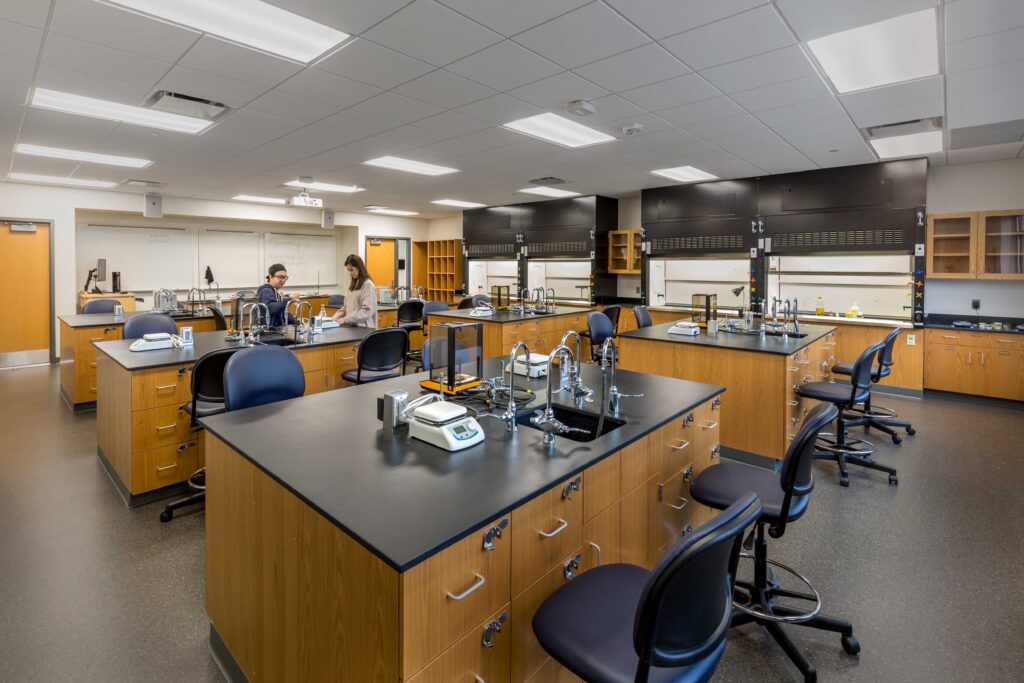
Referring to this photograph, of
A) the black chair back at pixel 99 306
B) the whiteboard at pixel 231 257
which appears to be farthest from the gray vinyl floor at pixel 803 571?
the whiteboard at pixel 231 257

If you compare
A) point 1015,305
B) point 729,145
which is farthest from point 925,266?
point 729,145

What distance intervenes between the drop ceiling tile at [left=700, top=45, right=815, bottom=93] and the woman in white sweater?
3400 mm

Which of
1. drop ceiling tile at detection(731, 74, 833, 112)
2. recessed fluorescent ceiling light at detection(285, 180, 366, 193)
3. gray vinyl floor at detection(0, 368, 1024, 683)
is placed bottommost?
gray vinyl floor at detection(0, 368, 1024, 683)

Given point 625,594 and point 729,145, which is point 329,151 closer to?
point 729,145

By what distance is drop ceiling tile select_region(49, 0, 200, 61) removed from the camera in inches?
100

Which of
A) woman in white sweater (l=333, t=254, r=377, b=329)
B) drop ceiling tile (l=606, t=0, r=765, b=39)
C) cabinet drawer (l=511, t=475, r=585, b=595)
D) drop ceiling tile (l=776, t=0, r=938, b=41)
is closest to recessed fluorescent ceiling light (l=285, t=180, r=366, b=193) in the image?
woman in white sweater (l=333, t=254, r=377, b=329)

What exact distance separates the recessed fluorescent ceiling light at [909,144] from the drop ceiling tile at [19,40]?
6487 mm

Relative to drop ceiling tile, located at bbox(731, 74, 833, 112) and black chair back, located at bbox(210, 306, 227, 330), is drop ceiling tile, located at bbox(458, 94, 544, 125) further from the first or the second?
black chair back, located at bbox(210, 306, 227, 330)

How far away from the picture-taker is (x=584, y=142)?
5.10 meters

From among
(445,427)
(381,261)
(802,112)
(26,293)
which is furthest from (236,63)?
(381,261)

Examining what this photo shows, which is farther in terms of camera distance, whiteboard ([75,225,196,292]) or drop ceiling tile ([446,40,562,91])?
whiteboard ([75,225,196,292])

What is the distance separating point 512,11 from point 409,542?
252 centimetres

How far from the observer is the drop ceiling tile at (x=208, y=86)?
3.36 meters

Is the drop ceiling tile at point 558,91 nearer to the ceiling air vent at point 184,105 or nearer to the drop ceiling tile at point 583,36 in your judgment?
the drop ceiling tile at point 583,36
